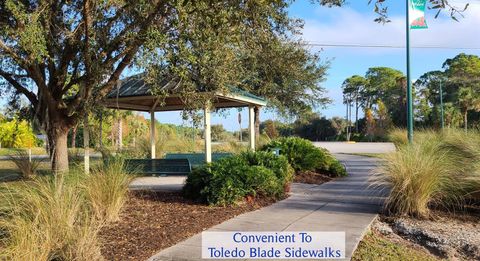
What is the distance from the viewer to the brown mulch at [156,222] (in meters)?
5.60

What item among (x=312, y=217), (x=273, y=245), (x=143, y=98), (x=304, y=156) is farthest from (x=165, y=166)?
(x=273, y=245)

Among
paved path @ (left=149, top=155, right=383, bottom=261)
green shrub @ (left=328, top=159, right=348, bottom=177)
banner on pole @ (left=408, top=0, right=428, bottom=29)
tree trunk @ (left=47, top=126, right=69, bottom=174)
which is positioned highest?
banner on pole @ (left=408, top=0, right=428, bottom=29)

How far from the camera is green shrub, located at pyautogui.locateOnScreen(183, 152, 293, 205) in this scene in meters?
8.53

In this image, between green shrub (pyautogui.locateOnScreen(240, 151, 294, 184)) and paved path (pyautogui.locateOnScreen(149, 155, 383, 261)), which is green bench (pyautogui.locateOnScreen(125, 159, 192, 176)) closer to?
green shrub (pyautogui.locateOnScreen(240, 151, 294, 184))

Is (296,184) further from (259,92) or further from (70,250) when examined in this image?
(259,92)

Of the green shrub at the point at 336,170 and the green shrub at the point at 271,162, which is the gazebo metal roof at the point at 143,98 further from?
the green shrub at the point at 336,170

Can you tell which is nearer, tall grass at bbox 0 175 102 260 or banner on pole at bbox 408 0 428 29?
tall grass at bbox 0 175 102 260

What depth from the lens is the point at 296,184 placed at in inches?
486

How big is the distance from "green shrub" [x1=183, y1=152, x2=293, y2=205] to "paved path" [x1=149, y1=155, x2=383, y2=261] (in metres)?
0.47

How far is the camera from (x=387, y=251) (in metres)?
5.79

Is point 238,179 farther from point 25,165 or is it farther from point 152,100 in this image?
point 25,165

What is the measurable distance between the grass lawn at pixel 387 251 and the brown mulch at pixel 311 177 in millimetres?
6267

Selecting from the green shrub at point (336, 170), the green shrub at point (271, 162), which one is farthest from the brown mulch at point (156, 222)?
the green shrub at point (336, 170)

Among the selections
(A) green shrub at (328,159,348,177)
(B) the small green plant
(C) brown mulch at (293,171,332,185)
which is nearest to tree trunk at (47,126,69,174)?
(B) the small green plant
